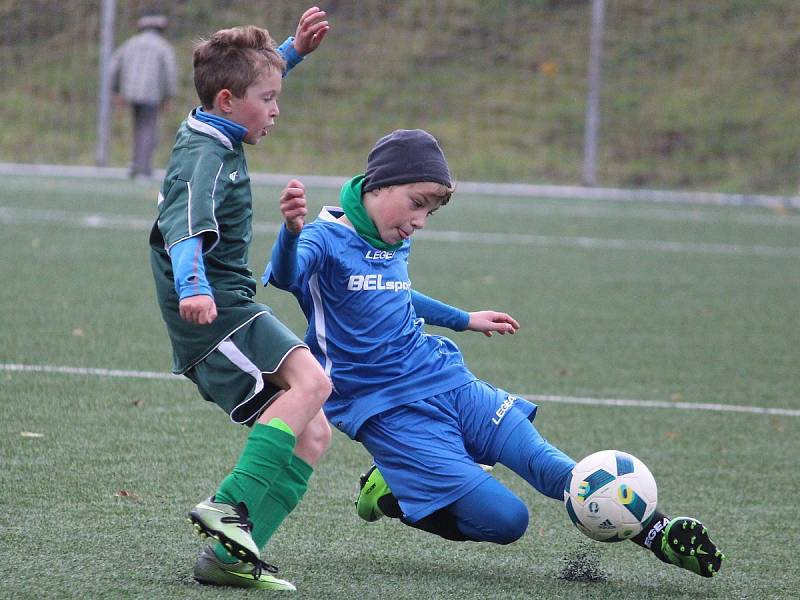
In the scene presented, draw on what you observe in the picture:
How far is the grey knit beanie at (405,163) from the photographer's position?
3.78 metres

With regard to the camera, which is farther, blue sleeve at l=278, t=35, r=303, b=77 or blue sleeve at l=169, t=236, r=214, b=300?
blue sleeve at l=278, t=35, r=303, b=77

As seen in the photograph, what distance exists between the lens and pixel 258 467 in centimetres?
333

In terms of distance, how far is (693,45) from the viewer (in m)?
21.3

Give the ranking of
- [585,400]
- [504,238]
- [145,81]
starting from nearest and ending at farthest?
[585,400] < [504,238] < [145,81]

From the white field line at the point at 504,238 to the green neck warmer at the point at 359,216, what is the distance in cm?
781

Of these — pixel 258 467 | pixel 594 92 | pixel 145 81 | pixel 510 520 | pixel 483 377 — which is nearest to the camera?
pixel 258 467

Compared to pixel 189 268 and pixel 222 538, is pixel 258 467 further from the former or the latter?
pixel 189 268

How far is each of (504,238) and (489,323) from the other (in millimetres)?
8216

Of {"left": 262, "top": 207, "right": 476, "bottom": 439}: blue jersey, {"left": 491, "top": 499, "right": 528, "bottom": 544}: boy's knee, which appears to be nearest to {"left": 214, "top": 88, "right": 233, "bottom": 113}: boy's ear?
{"left": 262, "top": 207, "right": 476, "bottom": 439}: blue jersey

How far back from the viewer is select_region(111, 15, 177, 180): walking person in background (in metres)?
16.1

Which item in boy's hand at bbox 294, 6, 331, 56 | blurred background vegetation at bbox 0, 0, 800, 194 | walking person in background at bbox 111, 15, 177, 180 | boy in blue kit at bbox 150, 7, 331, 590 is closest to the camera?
boy in blue kit at bbox 150, 7, 331, 590

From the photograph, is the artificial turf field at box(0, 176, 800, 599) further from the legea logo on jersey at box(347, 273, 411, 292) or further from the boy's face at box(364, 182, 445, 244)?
the boy's face at box(364, 182, 445, 244)

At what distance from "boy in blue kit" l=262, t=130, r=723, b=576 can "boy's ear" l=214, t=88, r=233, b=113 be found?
0.41m

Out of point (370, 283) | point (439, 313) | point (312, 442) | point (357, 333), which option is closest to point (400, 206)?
point (370, 283)
